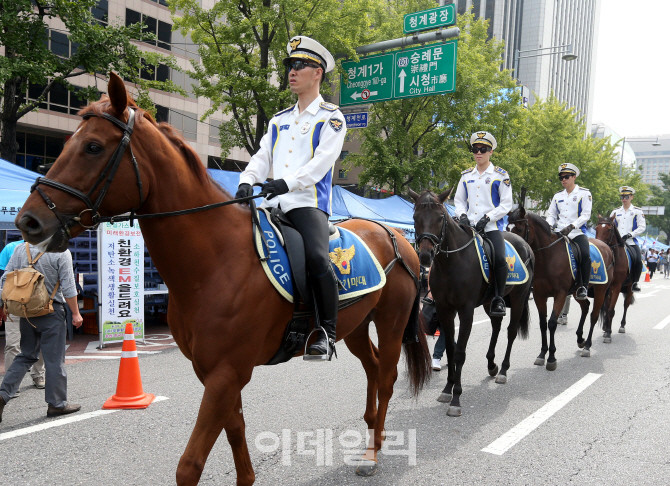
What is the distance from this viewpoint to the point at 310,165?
3.12 m

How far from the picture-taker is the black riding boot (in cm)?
311

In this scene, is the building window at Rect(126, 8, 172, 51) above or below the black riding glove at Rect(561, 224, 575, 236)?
above

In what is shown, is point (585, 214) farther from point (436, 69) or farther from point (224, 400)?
point (224, 400)

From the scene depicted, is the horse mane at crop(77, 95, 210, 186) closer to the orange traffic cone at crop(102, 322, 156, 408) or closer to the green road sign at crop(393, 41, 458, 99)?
the orange traffic cone at crop(102, 322, 156, 408)

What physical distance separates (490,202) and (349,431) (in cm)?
347

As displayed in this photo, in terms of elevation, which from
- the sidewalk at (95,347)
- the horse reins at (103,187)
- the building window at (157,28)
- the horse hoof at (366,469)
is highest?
the building window at (157,28)

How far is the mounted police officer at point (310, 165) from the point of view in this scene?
3.11 m

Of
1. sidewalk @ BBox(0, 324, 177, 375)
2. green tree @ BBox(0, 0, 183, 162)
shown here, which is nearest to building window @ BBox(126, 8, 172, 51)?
green tree @ BBox(0, 0, 183, 162)

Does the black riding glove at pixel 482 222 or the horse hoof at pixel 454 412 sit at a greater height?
the black riding glove at pixel 482 222

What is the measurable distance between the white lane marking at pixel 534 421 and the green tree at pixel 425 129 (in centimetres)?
1235

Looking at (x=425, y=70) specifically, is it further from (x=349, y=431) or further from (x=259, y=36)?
(x=349, y=431)

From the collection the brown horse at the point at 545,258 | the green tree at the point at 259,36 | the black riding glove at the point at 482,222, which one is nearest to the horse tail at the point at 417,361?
the black riding glove at the point at 482,222

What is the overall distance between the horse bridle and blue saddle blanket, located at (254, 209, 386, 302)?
788 mm
